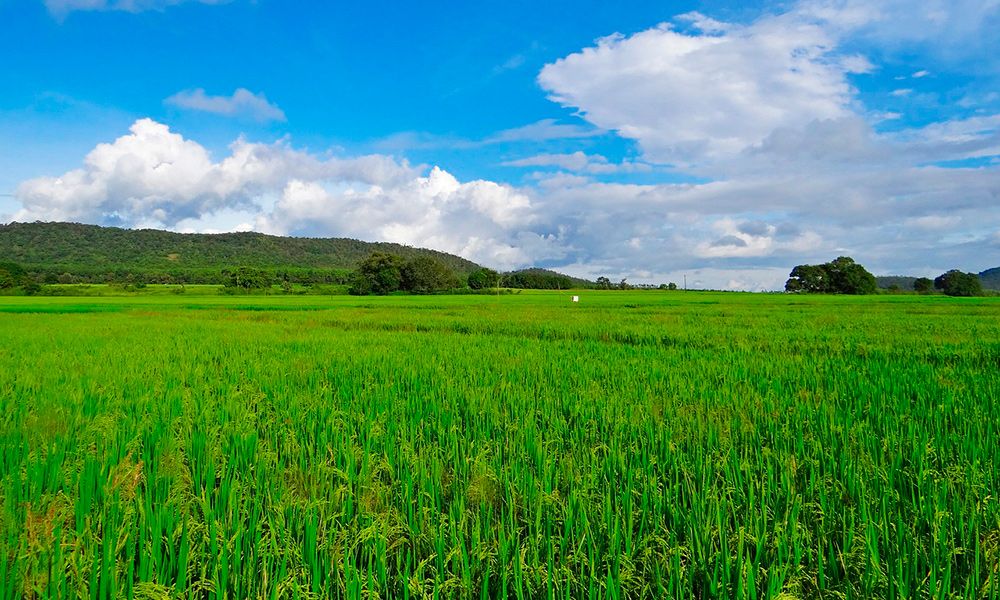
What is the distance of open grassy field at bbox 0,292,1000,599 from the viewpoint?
5.95 feet

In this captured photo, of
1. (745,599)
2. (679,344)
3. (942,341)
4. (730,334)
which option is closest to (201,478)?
(745,599)

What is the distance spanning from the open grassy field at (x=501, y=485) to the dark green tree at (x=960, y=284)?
4692 inches

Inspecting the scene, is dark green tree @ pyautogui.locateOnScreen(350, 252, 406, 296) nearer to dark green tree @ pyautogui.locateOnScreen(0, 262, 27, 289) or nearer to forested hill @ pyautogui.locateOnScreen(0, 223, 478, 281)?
dark green tree @ pyautogui.locateOnScreen(0, 262, 27, 289)

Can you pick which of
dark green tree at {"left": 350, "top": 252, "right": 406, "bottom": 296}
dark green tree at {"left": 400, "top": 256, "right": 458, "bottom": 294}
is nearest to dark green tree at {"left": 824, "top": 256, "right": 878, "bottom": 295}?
dark green tree at {"left": 400, "top": 256, "right": 458, "bottom": 294}

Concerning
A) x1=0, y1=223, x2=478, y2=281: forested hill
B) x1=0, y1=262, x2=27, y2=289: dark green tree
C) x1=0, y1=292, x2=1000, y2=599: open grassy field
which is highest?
x1=0, y1=223, x2=478, y2=281: forested hill

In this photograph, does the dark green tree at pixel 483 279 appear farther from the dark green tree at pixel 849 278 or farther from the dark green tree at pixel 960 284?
the dark green tree at pixel 960 284

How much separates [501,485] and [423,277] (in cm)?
8912

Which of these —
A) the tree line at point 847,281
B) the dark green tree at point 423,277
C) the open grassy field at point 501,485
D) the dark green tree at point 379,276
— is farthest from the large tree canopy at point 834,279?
the open grassy field at point 501,485

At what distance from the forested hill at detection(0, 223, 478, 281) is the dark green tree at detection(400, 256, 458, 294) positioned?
53.2 meters

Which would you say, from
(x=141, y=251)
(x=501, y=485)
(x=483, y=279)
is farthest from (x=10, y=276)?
(x=141, y=251)

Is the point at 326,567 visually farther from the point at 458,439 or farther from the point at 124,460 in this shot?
the point at 124,460

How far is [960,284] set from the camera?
310 ft

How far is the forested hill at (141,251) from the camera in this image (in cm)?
14262

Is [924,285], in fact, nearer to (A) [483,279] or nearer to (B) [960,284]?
(B) [960,284]
